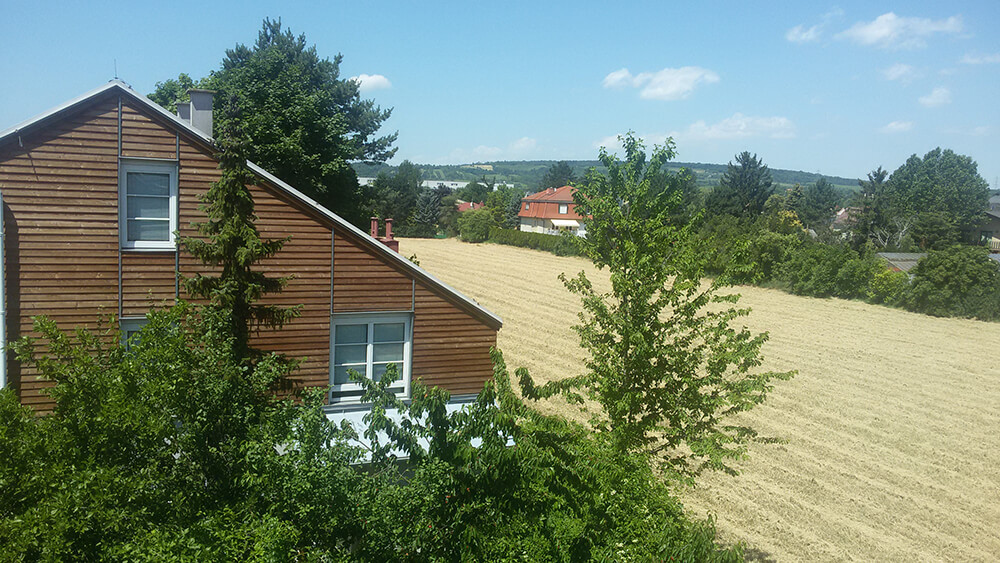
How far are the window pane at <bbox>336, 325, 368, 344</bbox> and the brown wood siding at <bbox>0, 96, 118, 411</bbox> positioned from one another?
178 inches

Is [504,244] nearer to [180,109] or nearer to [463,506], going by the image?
[180,109]

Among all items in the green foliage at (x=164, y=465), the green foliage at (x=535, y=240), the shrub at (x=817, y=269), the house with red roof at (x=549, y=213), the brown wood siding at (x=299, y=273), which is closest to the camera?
the green foliage at (x=164, y=465)

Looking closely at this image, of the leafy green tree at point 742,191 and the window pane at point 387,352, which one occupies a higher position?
the leafy green tree at point 742,191

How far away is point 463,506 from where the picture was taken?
746cm

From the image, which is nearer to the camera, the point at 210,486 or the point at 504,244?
the point at 210,486

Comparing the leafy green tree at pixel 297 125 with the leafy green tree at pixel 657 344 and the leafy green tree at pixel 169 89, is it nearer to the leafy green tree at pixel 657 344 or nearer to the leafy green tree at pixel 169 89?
the leafy green tree at pixel 169 89

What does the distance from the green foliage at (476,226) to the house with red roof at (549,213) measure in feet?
35.8

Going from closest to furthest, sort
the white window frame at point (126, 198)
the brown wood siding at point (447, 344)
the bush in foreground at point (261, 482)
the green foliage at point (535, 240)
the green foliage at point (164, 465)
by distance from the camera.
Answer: the green foliage at point (164, 465)
the bush in foreground at point (261, 482)
the white window frame at point (126, 198)
the brown wood siding at point (447, 344)
the green foliage at point (535, 240)

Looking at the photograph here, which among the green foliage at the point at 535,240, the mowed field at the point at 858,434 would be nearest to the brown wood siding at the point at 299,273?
the mowed field at the point at 858,434

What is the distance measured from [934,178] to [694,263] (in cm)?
12329

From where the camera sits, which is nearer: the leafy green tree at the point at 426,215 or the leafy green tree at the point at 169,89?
the leafy green tree at the point at 169,89

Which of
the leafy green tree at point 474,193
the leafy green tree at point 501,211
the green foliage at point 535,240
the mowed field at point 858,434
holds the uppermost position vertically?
the leafy green tree at point 474,193

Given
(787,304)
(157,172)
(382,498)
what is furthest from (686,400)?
(787,304)

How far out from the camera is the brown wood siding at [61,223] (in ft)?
42.1
